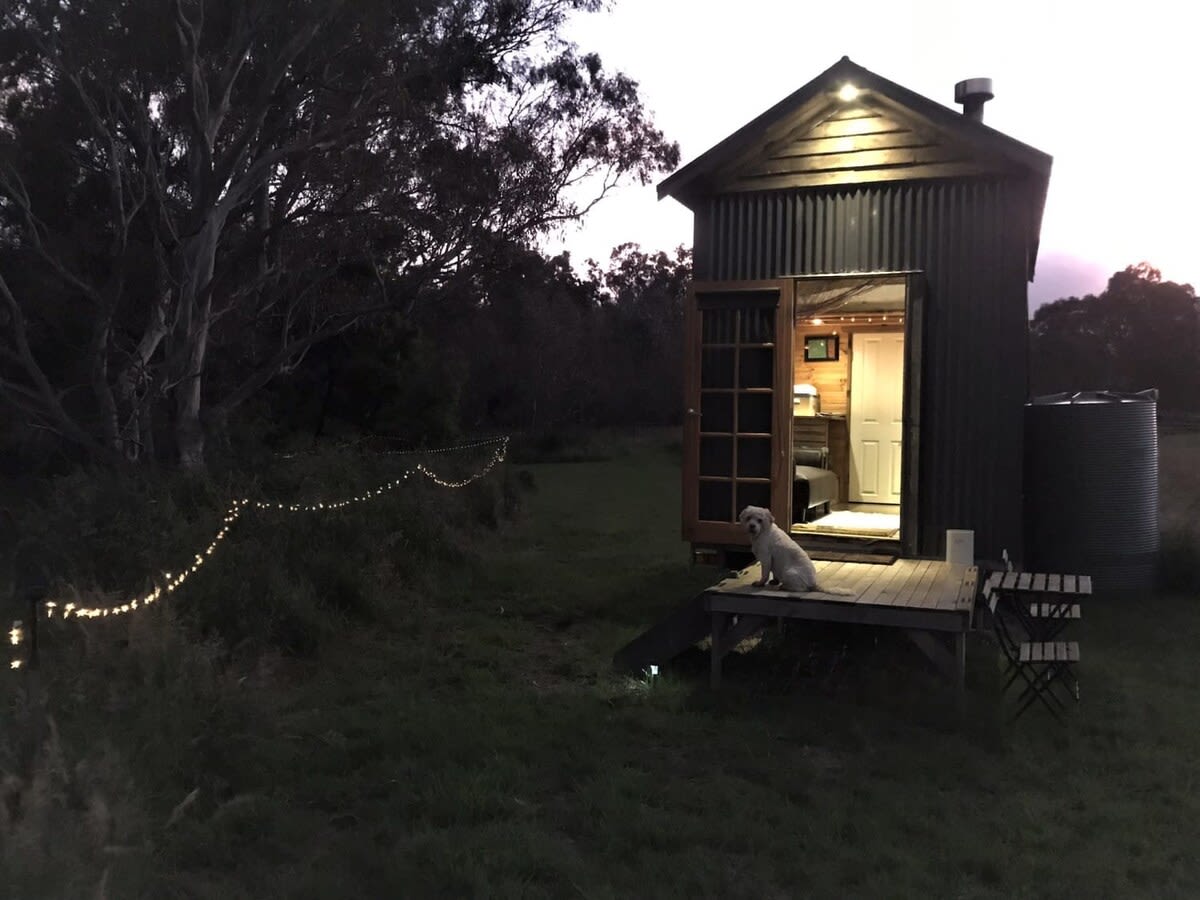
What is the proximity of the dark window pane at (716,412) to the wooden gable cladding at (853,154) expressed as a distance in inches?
69.7

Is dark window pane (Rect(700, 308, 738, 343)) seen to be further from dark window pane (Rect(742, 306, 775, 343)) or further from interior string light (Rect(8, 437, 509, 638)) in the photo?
interior string light (Rect(8, 437, 509, 638))

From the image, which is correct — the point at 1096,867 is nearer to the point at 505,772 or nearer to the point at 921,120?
the point at 505,772

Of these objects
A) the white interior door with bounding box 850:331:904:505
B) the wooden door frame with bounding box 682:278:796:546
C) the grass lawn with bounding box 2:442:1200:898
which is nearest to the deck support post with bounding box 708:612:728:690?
the grass lawn with bounding box 2:442:1200:898

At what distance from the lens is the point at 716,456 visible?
24.7 ft

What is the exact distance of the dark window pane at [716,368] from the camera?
7492 millimetres

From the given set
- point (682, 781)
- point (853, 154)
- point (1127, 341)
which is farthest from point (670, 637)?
point (1127, 341)

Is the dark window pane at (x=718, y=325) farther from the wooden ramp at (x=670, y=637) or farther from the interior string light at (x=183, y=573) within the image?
the interior string light at (x=183, y=573)

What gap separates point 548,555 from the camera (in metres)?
11.5

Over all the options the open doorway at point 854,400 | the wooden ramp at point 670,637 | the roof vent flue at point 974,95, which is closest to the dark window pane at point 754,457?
the wooden ramp at point 670,637

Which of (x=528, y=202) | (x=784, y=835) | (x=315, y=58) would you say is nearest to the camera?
(x=784, y=835)

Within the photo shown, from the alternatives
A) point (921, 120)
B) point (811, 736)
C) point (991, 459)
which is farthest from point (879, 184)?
point (811, 736)

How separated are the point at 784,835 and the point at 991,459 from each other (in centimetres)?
429

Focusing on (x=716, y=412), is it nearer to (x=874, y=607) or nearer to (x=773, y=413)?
(x=773, y=413)

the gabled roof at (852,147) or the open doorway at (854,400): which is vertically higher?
the gabled roof at (852,147)
